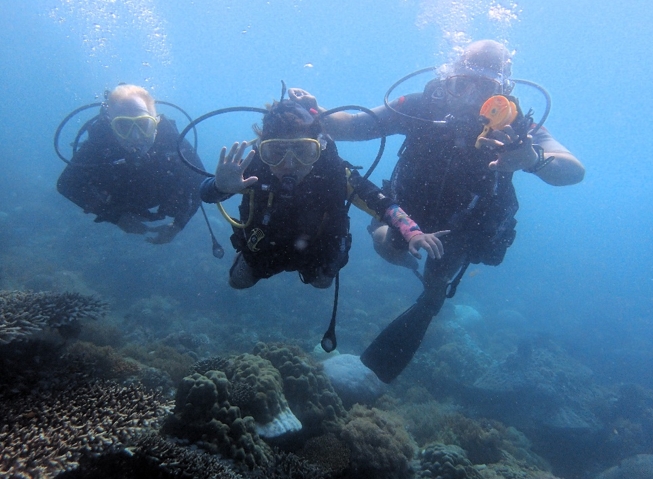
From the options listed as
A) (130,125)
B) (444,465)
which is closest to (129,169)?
(130,125)

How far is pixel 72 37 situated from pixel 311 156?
403ft

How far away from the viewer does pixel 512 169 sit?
4.40m

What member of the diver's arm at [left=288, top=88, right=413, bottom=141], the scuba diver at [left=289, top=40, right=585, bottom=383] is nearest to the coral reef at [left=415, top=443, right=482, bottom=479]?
the scuba diver at [left=289, top=40, right=585, bottom=383]

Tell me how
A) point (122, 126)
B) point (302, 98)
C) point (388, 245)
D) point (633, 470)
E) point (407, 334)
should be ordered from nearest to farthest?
point (302, 98) → point (388, 245) → point (122, 126) → point (407, 334) → point (633, 470)

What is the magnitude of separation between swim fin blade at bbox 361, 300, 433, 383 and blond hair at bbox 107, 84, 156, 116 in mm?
5932

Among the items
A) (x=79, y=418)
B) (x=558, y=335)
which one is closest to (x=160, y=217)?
(x=79, y=418)

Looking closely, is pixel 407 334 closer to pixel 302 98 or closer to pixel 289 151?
pixel 289 151

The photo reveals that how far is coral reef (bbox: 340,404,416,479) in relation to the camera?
493 cm

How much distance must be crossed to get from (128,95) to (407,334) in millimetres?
6525

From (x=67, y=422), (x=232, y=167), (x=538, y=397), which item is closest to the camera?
(x=67, y=422)

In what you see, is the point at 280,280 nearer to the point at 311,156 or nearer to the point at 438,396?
the point at 438,396

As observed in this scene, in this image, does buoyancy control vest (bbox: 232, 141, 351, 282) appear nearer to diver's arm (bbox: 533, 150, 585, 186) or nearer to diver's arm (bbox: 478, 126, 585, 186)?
diver's arm (bbox: 478, 126, 585, 186)

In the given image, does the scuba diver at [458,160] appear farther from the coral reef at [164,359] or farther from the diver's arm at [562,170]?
the coral reef at [164,359]

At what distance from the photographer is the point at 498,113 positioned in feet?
13.5
